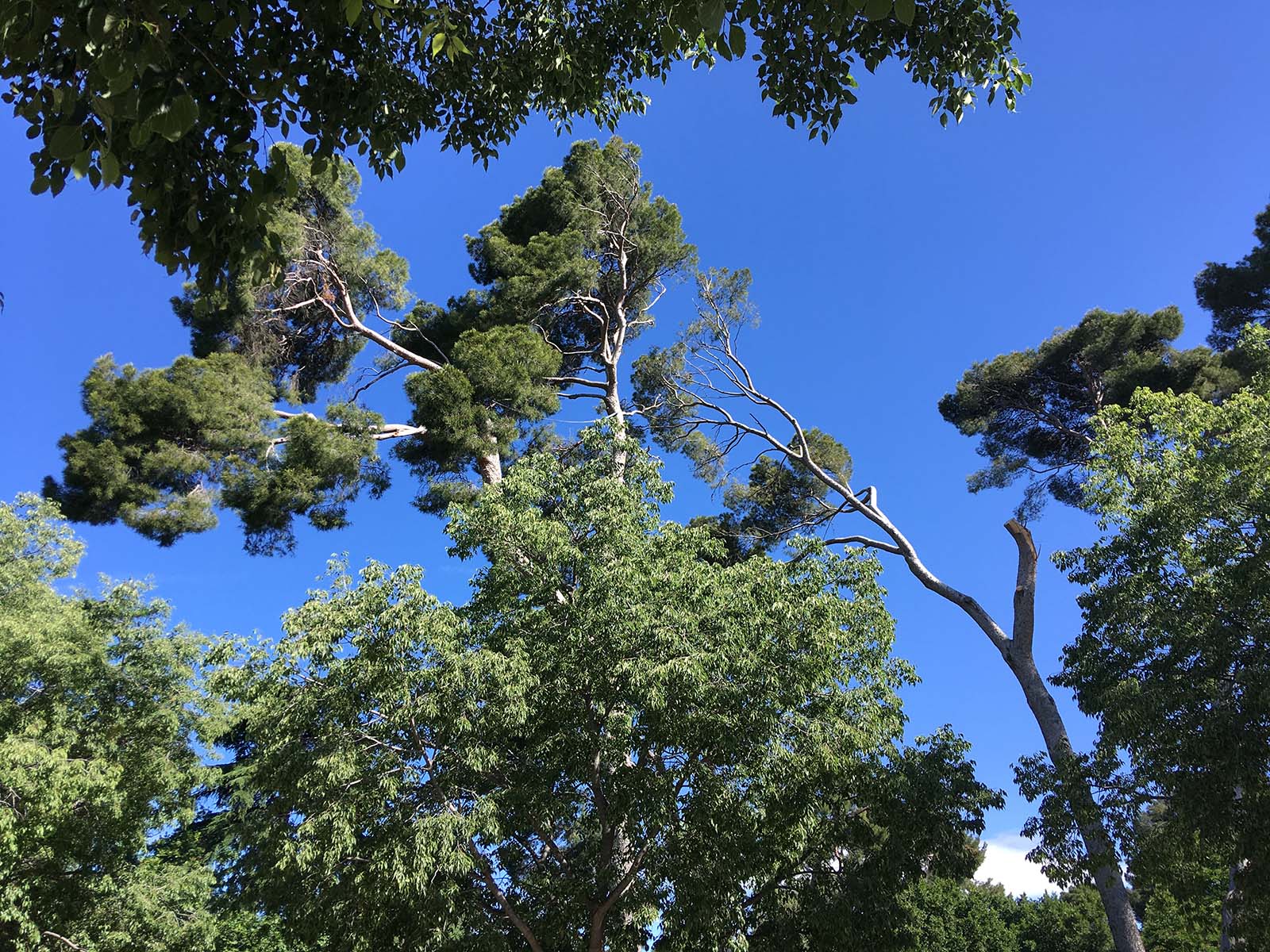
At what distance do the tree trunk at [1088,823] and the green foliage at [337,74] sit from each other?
7959 millimetres

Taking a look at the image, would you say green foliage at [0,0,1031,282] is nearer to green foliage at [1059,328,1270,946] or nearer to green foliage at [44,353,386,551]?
green foliage at [1059,328,1270,946]

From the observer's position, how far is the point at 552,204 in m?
20.2

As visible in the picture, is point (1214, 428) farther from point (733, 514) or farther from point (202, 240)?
point (202, 240)

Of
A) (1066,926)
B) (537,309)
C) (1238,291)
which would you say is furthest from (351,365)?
(1066,926)

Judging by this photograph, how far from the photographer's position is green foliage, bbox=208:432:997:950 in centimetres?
898

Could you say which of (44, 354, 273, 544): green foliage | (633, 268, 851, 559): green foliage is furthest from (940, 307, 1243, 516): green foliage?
(44, 354, 273, 544): green foliage

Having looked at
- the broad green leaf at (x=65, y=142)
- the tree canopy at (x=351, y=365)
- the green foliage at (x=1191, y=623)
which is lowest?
the broad green leaf at (x=65, y=142)

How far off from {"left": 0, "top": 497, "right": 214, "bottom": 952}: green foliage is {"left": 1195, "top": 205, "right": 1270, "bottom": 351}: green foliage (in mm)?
24020

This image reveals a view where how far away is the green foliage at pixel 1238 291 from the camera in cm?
2014

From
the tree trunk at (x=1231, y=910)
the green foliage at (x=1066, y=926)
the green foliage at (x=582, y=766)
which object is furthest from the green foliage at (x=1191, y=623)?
the green foliage at (x=1066, y=926)

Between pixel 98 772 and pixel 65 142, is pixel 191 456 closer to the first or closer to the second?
pixel 98 772

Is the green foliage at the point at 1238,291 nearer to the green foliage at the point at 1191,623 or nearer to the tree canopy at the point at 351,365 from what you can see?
the green foliage at the point at 1191,623

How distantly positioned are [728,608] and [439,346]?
1197cm

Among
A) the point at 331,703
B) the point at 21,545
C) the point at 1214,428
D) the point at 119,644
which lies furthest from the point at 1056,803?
the point at 21,545
